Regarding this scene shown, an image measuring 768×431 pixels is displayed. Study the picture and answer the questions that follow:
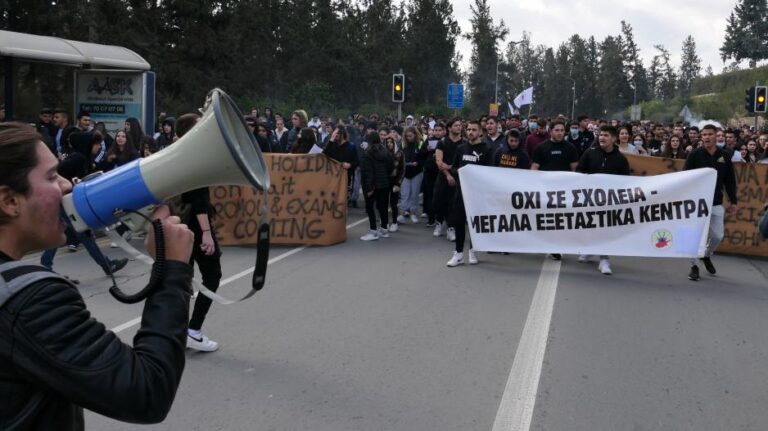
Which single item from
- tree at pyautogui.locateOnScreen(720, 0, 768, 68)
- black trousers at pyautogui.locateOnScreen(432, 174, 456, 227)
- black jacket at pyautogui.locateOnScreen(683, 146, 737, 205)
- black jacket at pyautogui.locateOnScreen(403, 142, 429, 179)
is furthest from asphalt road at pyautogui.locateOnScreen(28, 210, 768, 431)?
tree at pyautogui.locateOnScreen(720, 0, 768, 68)

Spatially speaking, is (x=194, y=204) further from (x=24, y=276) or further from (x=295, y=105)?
(x=295, y=105)

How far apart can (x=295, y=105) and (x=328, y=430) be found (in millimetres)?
39723

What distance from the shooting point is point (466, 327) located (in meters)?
6.28

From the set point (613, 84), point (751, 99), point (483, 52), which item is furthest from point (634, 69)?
point (751, 99)

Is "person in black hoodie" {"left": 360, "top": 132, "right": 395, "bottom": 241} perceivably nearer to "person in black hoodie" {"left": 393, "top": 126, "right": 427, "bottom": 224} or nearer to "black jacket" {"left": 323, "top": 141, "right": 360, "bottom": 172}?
"black jacket" {"left": 323, "top": 141, "right": 360, "bottom": 172}

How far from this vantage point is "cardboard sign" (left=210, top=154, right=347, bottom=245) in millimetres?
10594

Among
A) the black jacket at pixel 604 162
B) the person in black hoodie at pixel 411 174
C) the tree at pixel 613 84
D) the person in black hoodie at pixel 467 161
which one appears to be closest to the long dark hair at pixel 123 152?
the person in black hoodie at pixel 467 161

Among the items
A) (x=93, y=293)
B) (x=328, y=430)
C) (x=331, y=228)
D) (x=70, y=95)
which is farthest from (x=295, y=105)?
(x=328, y=430)

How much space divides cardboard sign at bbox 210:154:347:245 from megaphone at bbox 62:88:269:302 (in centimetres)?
865

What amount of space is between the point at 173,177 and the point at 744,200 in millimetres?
10953

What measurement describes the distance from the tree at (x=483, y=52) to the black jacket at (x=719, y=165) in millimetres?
81051

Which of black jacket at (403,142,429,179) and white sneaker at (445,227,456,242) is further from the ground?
black jacket at (403,142,429,179)

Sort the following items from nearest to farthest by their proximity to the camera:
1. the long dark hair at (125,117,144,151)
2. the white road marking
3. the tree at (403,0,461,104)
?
the white road marking < the long dark hair at (125,117,144,151) < the tree at (403,0,461,104)

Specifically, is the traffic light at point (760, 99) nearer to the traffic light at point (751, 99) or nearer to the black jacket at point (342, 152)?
the traffic light at point (751, 99)
